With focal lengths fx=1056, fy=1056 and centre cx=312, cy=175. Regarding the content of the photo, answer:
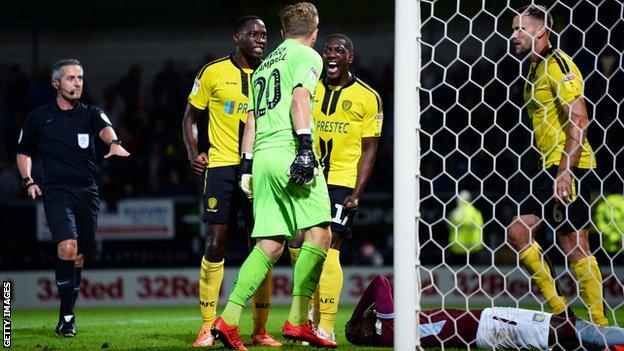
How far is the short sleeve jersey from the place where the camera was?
25.0ft

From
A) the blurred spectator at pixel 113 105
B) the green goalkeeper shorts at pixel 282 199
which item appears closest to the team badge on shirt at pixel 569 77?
the green goalkeeper shorts at pixel 282 199

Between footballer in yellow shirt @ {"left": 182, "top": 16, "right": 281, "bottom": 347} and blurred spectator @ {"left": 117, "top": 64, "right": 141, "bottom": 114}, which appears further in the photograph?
blurred spectator @ {"left": 117, "top": 64, "right": 141, "bottom": 114}

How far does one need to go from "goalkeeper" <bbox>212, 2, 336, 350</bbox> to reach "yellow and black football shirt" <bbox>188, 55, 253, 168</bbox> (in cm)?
97

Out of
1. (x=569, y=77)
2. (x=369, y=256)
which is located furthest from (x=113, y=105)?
(x=569, y=77)

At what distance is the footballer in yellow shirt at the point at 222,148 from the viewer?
677cm

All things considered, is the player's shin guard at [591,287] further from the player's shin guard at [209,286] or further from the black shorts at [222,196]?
the player's shin guard at [209,286]

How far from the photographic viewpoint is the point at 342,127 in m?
7.15

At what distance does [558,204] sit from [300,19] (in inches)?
78.4

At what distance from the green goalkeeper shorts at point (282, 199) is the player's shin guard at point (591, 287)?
1740 mm

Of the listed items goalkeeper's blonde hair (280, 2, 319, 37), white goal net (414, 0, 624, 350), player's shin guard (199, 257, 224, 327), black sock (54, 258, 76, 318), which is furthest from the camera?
white goal net (414, 0, 624, 350)

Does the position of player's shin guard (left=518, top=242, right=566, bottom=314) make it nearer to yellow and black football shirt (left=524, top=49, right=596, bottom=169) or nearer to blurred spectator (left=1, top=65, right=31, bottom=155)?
yellow and black football shirt (left=524, top=49, right=596, bottom=169)

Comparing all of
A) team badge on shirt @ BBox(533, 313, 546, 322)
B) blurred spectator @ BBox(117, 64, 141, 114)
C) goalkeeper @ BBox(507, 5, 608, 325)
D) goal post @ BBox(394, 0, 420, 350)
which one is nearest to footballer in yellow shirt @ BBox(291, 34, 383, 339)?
goalkeeper @ BBox(507, 5, 608, 325)

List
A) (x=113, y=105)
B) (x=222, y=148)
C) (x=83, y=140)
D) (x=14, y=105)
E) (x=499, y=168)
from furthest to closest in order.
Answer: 1. (x=113, y=105)
2. (x=14, y=105)
3. (x=499, y=168)
4. (x=83, y=140)
5. (x=222, y=148)

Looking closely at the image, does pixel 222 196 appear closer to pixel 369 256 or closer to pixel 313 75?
pixel 313 75
